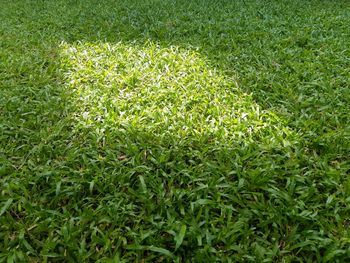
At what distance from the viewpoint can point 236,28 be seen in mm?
4961

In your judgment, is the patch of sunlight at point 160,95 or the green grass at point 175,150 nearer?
the green grass at point 175,150

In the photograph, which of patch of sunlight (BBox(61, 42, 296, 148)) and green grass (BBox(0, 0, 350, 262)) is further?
patch of sunlight (BBox(61, 42, 296, 148))

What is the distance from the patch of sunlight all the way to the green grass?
0.01m

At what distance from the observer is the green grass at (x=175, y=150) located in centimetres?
169

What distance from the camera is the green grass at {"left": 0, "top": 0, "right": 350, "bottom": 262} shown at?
1.69m

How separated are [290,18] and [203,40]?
73.9 inches

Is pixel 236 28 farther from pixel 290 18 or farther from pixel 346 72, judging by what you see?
pixel 346 72

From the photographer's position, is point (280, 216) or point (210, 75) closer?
point (280, 216)

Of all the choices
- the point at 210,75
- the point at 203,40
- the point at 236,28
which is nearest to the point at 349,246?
the point at 210,75

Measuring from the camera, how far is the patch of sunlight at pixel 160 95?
2.52 m

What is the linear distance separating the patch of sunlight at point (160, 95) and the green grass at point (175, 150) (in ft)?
0.04

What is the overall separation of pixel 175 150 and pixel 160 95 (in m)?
0.82

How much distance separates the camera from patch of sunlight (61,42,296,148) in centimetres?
252

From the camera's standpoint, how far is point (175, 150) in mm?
2266
